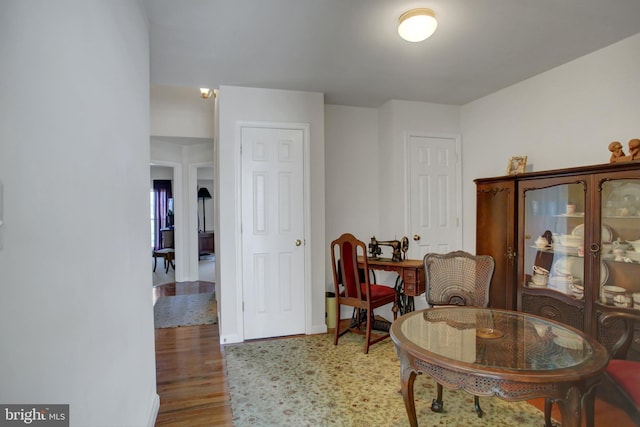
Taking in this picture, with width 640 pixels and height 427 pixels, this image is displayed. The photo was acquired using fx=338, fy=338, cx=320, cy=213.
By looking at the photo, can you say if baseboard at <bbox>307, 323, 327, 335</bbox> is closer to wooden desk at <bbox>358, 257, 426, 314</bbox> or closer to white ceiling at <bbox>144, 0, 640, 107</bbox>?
wooden desk at <bbox>358, 257, 426, 314</bbox>

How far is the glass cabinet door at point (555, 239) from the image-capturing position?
2609 mm

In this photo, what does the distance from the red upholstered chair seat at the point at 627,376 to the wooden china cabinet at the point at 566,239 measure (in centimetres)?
70

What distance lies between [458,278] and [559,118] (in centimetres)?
184

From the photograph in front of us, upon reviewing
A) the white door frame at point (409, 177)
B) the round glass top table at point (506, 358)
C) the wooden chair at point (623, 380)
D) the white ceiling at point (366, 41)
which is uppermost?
the white ceiling at point (366, 41)

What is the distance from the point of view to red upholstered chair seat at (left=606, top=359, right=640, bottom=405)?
158 centimetres

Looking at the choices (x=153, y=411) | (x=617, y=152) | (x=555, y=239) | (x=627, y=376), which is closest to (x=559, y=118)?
(x=617, y=152)

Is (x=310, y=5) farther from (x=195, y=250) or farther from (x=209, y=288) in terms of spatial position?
(x=195, y=250)

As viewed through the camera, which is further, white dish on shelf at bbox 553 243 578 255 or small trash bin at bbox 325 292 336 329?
small trash bin at bbox 325 292 336 329

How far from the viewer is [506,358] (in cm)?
140

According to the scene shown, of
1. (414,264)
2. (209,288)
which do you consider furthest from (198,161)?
(414,264)

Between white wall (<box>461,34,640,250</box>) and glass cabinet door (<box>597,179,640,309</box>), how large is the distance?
0.52 meters

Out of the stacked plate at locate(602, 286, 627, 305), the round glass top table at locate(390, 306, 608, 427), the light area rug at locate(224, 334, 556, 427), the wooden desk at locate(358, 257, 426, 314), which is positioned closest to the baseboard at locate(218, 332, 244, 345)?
the light area rug at locate(224, 334, 556, 427)

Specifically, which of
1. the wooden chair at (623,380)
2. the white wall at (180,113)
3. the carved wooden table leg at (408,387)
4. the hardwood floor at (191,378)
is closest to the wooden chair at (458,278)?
the wooden chair at (623,380)

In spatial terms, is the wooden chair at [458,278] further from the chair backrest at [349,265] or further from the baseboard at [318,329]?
the baseboard at [318,329]
